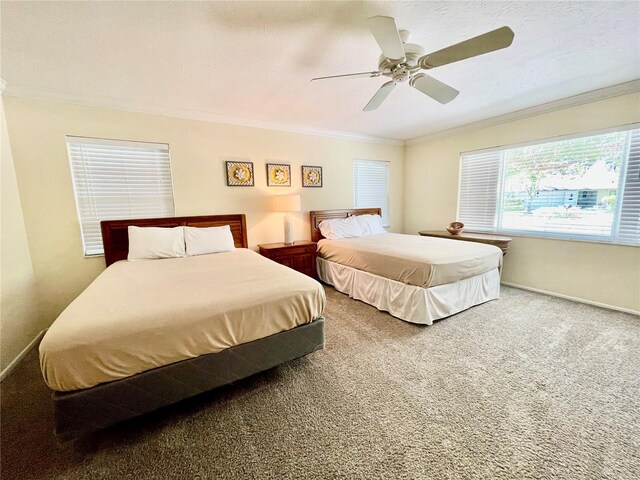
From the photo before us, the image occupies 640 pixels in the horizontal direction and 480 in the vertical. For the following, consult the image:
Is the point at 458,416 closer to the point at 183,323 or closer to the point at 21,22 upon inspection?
the point at 183,323

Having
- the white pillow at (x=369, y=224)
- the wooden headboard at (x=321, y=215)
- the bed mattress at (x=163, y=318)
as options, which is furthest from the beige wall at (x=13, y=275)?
the white pillow at (x=369, y=224)

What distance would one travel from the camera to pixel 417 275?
8.55ft

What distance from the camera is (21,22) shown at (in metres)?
1.60

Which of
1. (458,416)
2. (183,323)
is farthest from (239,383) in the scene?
(458,416)

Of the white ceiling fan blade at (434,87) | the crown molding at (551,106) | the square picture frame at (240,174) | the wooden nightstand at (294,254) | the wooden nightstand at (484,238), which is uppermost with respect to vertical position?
the crown molding at (551,106)

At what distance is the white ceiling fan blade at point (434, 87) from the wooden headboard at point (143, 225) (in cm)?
267

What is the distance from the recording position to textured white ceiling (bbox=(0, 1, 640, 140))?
1579 mm

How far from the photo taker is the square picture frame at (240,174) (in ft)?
11.6

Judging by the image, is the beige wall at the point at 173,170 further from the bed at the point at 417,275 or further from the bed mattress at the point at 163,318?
the bed at the point at 417,275

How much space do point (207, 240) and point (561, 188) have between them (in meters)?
4.59

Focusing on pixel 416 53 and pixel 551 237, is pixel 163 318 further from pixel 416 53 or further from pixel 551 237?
pixel 551 237

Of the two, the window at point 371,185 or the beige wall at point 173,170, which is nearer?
the beige wall at point 173,170

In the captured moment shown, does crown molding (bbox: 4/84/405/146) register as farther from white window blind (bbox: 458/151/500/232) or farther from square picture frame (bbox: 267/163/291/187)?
white window blind (bbox: 458/151/500/232)

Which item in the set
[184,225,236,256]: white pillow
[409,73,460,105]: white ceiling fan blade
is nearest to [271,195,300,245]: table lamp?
[184,225,236,256]: white pillow
